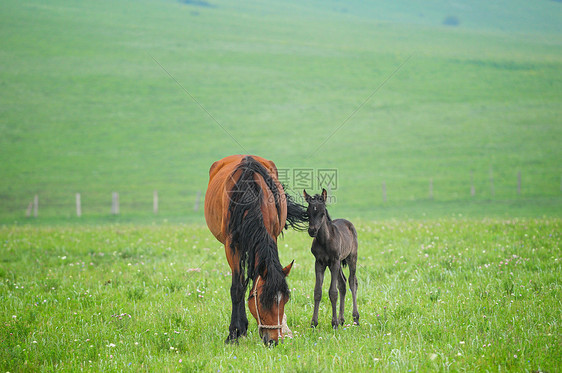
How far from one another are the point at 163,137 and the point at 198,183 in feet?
41.2

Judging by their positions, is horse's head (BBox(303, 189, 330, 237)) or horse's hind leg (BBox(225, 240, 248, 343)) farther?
A: horse's head (BBox(303, 189, 330, 237))

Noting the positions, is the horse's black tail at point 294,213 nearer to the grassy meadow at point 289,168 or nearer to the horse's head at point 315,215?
the grassy meadow at point 289,168

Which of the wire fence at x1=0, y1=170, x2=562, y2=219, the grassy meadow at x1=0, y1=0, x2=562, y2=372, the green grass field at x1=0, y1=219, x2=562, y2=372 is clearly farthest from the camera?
the wire fence at x1=0, y1=170, x2=562, y2=219

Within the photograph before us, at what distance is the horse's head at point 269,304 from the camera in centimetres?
597

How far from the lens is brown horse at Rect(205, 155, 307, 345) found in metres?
6.05

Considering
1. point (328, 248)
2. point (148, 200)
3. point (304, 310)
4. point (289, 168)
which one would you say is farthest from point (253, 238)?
point (289, 168)

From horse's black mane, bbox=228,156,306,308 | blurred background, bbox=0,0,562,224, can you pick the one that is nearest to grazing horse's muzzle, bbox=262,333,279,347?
horse's black mane, bbox=228,156,306,308

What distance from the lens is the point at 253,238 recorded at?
20.6 ft

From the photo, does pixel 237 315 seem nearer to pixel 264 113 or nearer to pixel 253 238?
pixel 253 238

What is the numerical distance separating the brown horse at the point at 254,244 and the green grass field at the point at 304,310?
40 cm

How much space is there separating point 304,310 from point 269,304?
2.00 m

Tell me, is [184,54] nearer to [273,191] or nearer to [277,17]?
[277,17]

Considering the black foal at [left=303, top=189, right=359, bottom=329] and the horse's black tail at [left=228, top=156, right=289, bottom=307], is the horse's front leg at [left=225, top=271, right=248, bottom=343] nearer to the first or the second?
the horse's black tail at [left=228, top=156, right=289, bottom=307]

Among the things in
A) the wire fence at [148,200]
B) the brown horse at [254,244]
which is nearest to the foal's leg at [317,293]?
the brown horse at [254,244]
